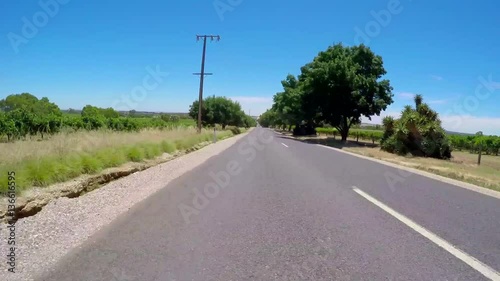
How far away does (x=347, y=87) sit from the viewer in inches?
1558

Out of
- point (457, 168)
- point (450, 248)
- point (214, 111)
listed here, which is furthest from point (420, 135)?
point (214, 111)

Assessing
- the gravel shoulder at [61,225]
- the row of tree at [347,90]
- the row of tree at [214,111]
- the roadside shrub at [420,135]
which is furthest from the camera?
the row of tree at [214,111]

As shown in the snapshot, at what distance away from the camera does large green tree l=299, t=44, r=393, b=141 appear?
39.0 m

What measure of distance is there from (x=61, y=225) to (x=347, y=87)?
3699 cm

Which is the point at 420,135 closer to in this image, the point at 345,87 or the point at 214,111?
the point at 345,87

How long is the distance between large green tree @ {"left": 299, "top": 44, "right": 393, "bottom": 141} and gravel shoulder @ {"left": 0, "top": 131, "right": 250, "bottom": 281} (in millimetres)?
32885

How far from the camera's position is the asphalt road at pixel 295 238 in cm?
A: 399

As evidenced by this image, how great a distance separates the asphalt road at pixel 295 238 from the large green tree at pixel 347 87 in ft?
103

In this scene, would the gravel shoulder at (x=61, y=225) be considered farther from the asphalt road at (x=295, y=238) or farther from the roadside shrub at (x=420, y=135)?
the roadside shrub at (x=420, y=135)

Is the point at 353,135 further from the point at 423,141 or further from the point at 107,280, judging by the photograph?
the point at 107,280

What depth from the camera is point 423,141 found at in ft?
91.4

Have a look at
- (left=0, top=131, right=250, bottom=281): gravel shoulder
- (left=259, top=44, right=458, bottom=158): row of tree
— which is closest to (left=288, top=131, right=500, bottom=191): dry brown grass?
(left=259, top=44, right=458, bottom=158): row of tree

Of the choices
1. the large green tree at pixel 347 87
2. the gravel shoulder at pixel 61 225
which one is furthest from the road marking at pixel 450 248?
the large green tree at pixel 347 87

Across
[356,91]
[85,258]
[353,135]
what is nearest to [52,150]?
[85,258]
